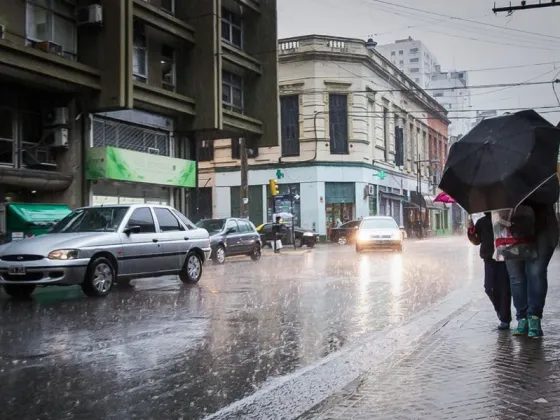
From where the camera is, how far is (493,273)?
7328 millimetres

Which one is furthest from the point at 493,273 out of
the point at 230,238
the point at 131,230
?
the point at 230,238

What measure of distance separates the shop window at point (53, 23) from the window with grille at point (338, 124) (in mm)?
24127

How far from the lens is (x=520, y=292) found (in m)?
6.67

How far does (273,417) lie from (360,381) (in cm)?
120

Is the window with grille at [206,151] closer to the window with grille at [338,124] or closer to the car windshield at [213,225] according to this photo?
the window with grille at [338,124]

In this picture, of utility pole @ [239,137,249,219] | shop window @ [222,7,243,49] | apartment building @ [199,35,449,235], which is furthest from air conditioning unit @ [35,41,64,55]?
apartment building @ [199,35,449,235]

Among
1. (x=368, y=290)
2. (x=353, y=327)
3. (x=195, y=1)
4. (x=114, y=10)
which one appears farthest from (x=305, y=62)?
(x=353, y=327)

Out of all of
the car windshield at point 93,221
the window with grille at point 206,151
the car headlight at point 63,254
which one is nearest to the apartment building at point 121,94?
the car windshield at point 93,221

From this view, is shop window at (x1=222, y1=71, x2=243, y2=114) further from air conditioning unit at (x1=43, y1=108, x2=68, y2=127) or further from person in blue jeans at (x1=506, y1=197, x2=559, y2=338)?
person in blue jeans at (x1=506, y1=197, x2=559, y2=338)

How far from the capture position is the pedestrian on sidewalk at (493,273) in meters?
7.20

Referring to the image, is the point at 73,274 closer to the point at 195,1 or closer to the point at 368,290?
the point at 368,290

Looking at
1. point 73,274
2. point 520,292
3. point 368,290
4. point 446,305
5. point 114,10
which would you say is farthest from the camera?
point 114,10

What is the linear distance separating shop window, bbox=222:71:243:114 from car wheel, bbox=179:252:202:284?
15.2 metres

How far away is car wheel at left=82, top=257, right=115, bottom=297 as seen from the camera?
11.1 metres
